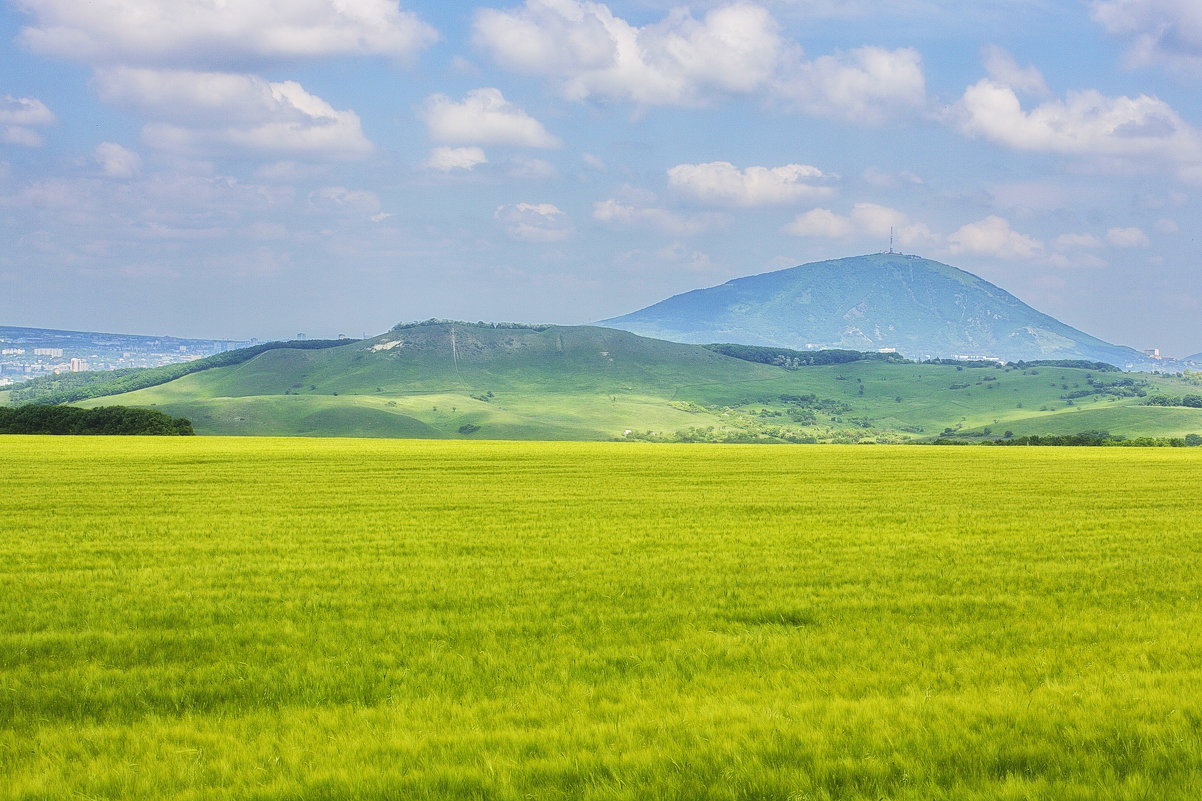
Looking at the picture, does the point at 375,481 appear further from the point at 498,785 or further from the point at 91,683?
the point at 498,785

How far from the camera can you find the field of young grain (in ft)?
22.7

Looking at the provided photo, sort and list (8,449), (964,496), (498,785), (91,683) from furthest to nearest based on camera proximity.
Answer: (8,449) → (964,496) → (91,683) → (498,785)

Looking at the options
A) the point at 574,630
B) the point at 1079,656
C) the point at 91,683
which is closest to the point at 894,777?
the point at 1079,656

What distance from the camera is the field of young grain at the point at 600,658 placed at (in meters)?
6.91

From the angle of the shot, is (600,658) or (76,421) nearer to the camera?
(600,658)

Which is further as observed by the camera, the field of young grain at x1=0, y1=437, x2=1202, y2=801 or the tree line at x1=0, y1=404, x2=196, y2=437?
the tree line at x1=0, y1=404, x2=196, y2=437

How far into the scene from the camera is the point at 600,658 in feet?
34.4

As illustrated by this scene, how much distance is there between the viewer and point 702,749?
725 cm

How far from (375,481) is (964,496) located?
24.8 m

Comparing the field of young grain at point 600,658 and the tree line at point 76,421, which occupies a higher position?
the tree line at point 76,421

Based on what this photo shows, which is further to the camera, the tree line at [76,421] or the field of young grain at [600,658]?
the tree line at [76,421]

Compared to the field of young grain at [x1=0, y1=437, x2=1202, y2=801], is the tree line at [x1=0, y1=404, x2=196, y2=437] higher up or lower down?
higher up

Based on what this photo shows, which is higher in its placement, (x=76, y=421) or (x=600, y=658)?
(x=76, y=421)

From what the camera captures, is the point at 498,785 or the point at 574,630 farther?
the point at 574,630
